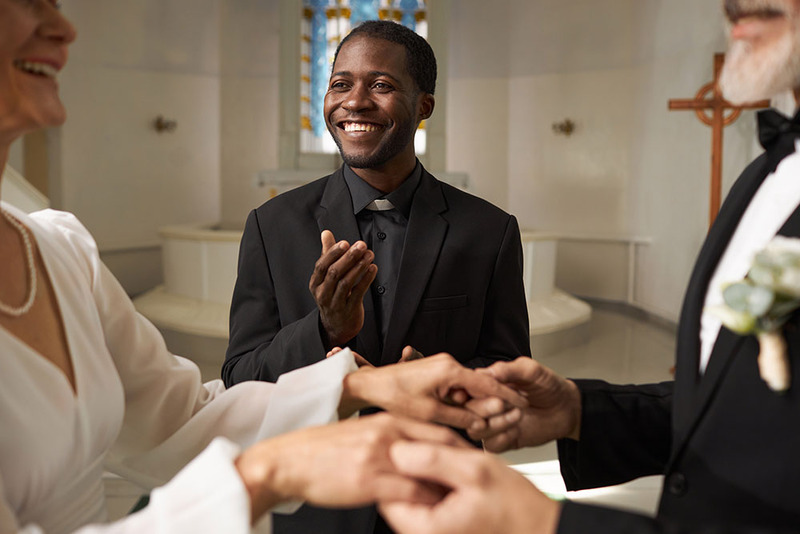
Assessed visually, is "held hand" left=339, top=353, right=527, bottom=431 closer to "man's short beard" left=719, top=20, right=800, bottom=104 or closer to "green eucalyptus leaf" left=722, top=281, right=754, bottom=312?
"green eucalyptus leaf" left=722, top=281, right=754, bottom=312

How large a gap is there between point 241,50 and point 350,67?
35.1ft

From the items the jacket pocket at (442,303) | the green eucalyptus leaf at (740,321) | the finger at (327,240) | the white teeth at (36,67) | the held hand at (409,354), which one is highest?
the white teeth at (36,67)

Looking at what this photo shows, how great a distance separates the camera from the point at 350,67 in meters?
2.30

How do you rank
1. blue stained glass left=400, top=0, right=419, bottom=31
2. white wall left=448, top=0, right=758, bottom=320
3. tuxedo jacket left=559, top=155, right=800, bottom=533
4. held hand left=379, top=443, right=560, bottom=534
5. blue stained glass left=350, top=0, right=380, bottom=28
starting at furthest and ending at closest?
blue stained glass left=400, top=0, right=419, bottom=31 < blue stained glass left=350, top=0, right=380, bottom=28 < white wall left=448, top=0, right=758, bottom=320 < tuxedo jacket left=559, top=155, right=800, bottom=533 < held hand left=379, top=443, right=560, bottom=534

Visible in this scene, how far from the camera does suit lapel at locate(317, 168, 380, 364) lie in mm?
2193

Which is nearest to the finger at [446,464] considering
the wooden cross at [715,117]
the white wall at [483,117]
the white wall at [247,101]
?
the wooden cross at [715,117]

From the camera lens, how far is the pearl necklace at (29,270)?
4.62ft

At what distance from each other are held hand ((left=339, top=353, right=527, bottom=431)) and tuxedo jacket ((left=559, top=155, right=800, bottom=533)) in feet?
1.25

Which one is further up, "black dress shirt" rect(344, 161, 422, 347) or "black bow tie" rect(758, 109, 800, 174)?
"black bow tie" rect(758, 109, 800, 174)

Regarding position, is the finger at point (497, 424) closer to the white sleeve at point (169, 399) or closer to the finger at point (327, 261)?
the white sleeve at point (169, 399)

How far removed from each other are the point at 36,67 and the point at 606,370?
21.3 feet

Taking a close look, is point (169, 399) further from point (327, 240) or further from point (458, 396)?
point (458, 396)

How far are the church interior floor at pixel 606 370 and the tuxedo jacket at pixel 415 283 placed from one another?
203cm

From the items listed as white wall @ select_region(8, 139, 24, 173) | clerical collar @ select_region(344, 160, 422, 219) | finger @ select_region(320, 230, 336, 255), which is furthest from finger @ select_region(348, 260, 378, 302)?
white wall @ select_region(8, 139, 24, 173)
